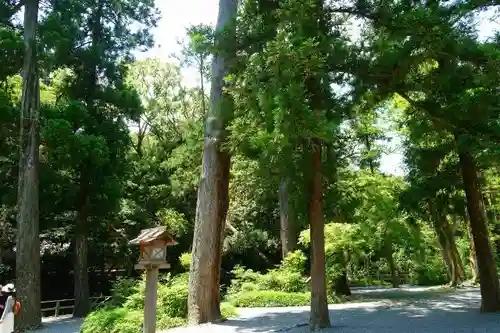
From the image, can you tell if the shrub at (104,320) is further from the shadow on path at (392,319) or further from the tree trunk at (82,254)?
the tree trunk at (82,254)

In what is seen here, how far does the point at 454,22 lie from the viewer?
9000mm

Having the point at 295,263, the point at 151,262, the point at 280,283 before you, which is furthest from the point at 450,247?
the point at 151,262

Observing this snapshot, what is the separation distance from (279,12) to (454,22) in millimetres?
3520

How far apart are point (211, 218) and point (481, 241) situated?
21.7 ft

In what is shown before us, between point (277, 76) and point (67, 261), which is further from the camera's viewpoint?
point (67, 261)

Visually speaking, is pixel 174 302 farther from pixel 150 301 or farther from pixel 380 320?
pixel 380 320

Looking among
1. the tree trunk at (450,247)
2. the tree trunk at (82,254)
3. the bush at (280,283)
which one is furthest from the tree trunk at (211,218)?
the tree trunk at (450,247)

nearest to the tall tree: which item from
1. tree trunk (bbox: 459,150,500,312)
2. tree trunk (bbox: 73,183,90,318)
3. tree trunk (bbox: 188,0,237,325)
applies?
tree trunk (bbox: 73,183,90,318)

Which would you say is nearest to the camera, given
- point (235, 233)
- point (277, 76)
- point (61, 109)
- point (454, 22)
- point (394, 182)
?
point (277, 76)

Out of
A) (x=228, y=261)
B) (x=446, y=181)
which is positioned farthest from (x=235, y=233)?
(x=446, y=181)

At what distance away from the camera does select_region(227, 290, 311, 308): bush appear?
15.3 meters

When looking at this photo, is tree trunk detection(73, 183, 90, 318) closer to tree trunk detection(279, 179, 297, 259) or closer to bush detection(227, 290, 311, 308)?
bush detection(227, 290, 311, 308)

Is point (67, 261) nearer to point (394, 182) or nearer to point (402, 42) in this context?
point (394, 182)

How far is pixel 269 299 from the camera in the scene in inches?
607
